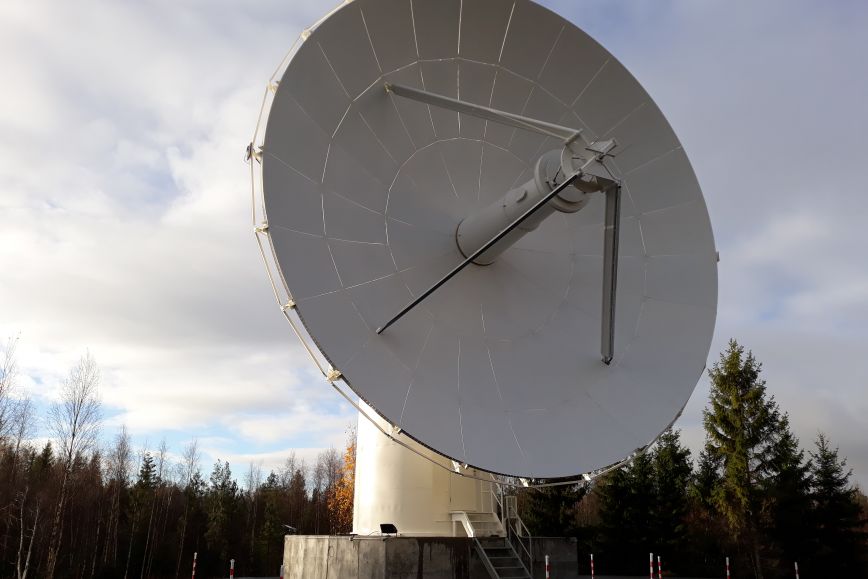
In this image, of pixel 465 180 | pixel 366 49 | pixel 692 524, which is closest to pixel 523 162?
pixel 465 180

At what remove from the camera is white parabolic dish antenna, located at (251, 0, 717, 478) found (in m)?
10.1

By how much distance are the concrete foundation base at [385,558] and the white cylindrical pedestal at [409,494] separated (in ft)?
4.80

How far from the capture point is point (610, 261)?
10.6 metres

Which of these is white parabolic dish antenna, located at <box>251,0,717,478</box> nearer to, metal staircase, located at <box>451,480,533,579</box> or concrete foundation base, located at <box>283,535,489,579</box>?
metal staircase, located at <box>451,480,533,579</box>

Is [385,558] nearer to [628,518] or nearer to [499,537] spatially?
[499,537]

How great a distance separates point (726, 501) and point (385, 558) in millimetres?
25977

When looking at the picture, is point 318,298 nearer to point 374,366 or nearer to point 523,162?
point 374,366

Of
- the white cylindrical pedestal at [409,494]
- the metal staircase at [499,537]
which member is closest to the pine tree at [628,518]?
the metal staircase at [499,537]

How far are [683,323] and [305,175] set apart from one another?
8.03 meters

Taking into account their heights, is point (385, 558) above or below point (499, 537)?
below

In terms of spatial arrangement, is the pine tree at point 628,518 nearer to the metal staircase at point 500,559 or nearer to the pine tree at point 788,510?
the pine tree at point 788,510

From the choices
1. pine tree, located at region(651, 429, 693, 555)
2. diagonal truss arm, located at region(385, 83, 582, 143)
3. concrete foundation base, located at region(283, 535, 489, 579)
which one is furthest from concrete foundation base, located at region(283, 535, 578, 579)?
pine tree, located at region(651, 429, 693, 555)

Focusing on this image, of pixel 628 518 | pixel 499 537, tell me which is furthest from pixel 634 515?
pixel 499 537

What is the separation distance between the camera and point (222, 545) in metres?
48.8
